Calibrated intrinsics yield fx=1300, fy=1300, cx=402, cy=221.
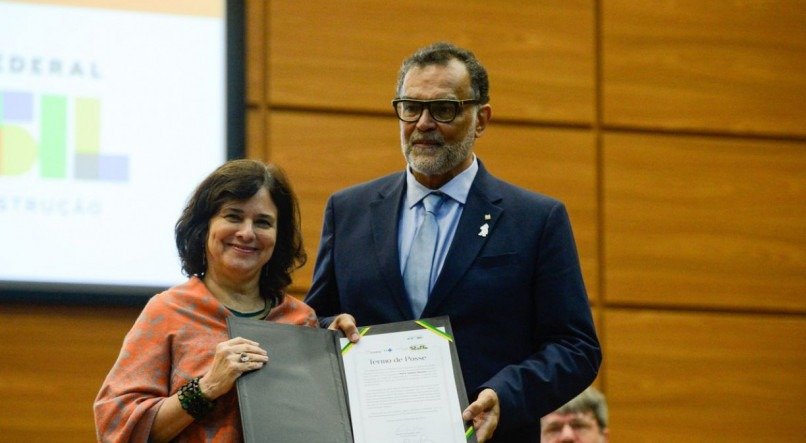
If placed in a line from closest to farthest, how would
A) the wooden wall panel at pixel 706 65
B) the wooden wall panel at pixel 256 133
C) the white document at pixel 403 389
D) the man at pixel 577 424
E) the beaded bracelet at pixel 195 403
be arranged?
the beaded bracelet at pixel 195 403, the white document at pixel 403 389, the man at pixel 577 424, the wooden wall panel at pixel 256 133, the wooden wall panel at pixel 706 65

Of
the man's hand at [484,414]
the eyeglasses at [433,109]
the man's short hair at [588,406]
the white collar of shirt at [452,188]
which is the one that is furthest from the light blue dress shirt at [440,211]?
the man's short hair at [588,406]

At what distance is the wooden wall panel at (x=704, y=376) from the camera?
4422mm

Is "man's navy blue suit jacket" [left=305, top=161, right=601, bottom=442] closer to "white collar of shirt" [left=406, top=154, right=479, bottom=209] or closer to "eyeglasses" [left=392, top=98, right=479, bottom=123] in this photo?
"white collar of shirt" [left=406, top=154, right=479, bottom=209]

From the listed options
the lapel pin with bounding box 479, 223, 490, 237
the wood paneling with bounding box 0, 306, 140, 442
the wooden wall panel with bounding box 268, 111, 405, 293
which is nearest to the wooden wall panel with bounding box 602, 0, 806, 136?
the wooden wall panel with bounding box 268, 111, 405, 293

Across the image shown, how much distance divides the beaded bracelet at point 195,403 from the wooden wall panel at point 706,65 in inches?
105

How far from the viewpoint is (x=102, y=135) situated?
13.4ft

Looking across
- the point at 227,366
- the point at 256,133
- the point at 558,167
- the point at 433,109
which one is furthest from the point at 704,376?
the point at 227,366

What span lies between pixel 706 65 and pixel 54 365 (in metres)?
2.45

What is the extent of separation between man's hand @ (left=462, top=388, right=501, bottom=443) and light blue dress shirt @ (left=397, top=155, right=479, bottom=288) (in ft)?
1.06

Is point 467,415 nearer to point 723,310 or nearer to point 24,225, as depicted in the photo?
point 24,225

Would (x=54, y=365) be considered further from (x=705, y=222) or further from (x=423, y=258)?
(x=705, y=222)

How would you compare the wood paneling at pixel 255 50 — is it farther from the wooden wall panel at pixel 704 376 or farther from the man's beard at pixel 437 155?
the man's beard at pixel 437 155

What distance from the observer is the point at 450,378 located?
2.30 meters

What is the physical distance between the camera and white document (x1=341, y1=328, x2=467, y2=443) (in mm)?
2240
